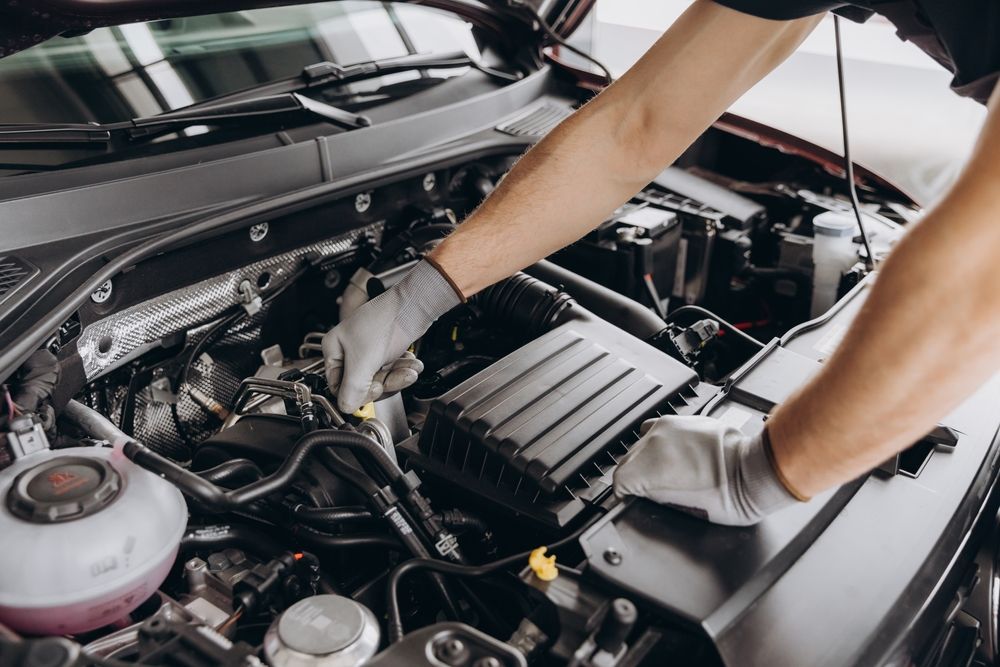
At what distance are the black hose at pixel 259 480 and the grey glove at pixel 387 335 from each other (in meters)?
0.21

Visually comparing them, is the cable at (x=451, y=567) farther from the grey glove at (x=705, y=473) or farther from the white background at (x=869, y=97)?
the white background at (x=869, y=97)

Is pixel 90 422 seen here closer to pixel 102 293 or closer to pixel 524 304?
pixel 102 293

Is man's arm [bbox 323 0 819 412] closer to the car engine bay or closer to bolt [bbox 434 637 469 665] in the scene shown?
the car engine bay

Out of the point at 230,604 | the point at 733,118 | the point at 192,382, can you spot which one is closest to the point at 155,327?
the point at 192,382

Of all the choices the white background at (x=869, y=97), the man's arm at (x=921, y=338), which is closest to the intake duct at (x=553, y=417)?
the man's arm at (x=921, y=338)

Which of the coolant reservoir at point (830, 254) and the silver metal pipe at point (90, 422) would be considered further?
the coolant reservoir at point (830, 254)

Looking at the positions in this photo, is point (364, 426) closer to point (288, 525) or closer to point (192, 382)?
point (288, 525)

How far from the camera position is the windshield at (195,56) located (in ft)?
4.65

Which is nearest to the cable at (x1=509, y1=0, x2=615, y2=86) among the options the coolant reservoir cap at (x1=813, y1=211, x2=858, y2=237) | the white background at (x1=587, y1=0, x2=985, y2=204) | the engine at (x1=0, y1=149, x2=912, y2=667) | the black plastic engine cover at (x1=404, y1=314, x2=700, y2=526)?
the engine at (x1=0, y1=149, x2=912, y2=667)

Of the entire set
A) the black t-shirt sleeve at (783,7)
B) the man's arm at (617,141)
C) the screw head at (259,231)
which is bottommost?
the man's arm at (617,141)

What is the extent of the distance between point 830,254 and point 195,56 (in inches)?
52.4

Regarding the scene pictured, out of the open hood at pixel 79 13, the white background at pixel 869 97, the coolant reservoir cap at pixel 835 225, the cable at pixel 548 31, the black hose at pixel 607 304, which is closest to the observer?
the open hood at pixel 79 13

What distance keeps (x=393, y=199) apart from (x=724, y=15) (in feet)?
2.30

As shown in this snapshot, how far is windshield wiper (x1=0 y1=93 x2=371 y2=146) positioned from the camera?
132 centimetres
